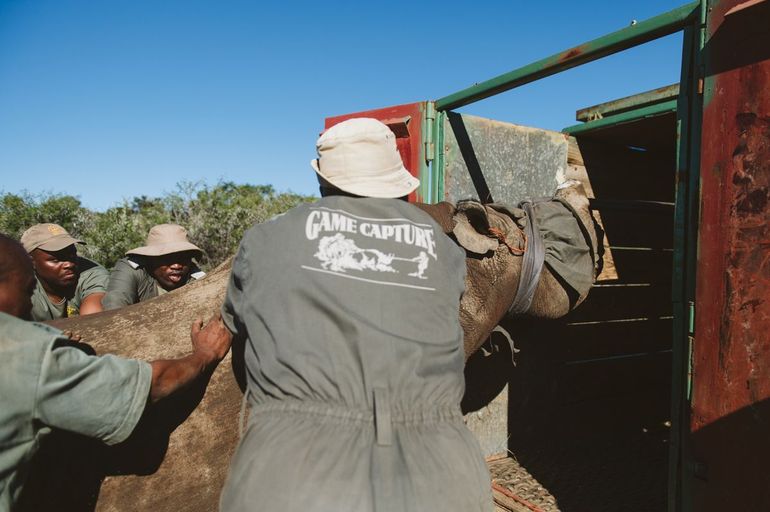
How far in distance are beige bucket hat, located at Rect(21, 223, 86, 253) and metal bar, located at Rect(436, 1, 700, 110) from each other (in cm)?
297

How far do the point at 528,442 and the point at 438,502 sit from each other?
10.2 ft

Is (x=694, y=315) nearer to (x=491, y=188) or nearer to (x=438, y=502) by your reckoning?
(x=438, y=502)

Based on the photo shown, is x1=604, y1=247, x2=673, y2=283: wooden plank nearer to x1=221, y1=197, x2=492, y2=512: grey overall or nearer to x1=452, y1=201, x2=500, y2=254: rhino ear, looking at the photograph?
x1=452, y1=201, x2=500, y2=254: rhino ear

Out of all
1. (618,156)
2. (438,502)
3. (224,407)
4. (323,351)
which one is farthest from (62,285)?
(618,156)

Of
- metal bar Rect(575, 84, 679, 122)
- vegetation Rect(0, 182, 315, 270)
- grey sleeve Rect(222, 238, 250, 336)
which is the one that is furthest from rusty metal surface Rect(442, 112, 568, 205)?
vegetation Rect(0, 182, 315, 270)

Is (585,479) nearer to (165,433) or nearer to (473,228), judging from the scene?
(473,228)

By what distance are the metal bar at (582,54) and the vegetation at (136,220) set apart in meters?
8.73

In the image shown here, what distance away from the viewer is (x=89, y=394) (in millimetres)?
1662

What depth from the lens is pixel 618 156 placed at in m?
4.63

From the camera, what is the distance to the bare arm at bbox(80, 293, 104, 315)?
3.83 metres

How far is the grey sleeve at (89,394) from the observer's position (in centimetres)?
162

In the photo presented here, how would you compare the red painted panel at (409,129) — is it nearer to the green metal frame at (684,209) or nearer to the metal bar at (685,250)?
the green metal frame at (684,209)

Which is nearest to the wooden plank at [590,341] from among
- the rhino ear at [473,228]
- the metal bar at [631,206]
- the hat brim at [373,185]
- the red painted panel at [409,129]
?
the metal bar at [631,206]

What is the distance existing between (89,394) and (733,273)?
238cm
